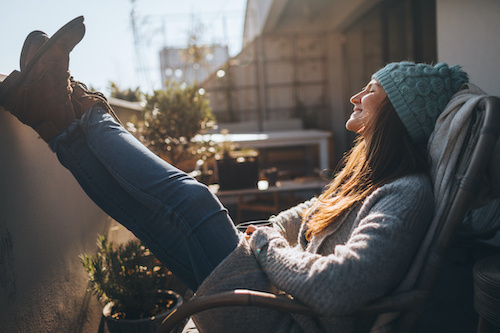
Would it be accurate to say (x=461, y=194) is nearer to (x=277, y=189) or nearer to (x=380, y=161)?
(x=380, y=161)

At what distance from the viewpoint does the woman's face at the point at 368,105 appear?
4.13 ft

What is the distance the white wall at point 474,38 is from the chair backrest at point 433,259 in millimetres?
1756

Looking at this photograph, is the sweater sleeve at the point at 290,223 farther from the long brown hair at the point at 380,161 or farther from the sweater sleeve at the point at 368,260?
the sweater sleeve at the point at 368,260

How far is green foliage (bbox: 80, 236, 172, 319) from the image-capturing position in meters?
1.80

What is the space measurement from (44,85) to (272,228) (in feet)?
3.12

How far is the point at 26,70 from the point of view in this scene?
132 cm

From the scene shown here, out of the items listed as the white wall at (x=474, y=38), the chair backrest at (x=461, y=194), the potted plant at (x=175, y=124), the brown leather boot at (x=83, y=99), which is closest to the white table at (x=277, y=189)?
the potted plant at (x=175, y=124)

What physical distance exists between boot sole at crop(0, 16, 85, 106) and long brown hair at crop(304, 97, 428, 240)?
1139mm

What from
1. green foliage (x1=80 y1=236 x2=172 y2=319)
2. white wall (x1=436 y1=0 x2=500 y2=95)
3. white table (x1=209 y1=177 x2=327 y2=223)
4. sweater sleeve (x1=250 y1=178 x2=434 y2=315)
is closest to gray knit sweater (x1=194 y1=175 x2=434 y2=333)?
sweater sleeve (x1=250 y1=178 x2=434 y2=315)

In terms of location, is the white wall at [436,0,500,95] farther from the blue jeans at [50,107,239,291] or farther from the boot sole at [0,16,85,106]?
the boot sole at [0,16,85,106]

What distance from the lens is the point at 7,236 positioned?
1295mm

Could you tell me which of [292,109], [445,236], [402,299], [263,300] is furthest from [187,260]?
[292,109]

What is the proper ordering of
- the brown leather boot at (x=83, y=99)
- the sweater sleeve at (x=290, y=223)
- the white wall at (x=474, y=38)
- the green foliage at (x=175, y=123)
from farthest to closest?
the green foliage at (x=175, y=123) → the white wall at (x=474, y=38) → the sweater sleeve at (x=290, y=223) → the brown leather boot at (x=83, y=99)

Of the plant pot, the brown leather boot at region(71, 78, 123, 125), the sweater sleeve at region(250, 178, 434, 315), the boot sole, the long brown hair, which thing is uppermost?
the boot sole
